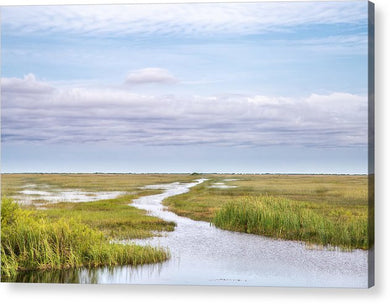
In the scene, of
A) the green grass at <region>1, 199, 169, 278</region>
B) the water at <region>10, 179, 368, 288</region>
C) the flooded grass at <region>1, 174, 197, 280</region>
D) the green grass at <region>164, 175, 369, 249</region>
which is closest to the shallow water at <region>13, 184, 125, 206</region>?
the flooded grass at <region>1, 174, 197, 280</region>

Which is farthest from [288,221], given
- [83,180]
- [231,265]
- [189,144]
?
[83,180]

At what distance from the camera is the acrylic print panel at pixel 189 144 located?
7.94 m

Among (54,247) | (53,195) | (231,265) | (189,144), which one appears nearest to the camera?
(231,265)

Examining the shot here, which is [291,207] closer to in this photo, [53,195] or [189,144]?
[189,144]

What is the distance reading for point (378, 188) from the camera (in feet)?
25.7

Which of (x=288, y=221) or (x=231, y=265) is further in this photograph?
(x=288, y=221)

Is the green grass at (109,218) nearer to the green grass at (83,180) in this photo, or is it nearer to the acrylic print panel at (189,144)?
the acrylic print panel at (189,144)

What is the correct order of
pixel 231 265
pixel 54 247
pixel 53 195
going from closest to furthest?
1. pixel 231 265
2. pixel 54 247
3. pixel 53 195

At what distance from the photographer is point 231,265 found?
8031 millimetres

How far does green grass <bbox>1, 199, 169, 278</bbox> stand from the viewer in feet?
27.2

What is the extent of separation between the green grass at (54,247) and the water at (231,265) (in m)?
0.12

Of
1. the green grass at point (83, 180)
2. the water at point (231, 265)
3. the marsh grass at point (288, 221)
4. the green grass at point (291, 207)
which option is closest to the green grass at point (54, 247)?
the water at point (231, 265)

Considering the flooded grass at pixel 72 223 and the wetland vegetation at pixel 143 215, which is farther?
the flooded grass at pixel 72 223

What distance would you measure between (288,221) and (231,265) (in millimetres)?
948
